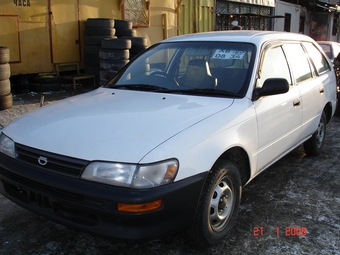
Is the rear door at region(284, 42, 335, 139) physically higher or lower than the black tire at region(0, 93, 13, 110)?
higher

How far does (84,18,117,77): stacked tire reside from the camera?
9.80 m

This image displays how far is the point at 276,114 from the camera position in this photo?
3.69m

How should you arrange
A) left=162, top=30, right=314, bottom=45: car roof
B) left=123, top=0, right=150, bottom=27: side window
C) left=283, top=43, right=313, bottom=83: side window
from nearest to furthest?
left=162, top=30, right=314, bottom=45: car roof
left=283, top=43, right=313, bottom=83: side window
left=123, top=0, right=150, bottom=27: side window

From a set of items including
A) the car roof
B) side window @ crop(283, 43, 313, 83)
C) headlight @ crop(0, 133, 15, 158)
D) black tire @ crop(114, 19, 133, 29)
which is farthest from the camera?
black tire @ crop(114, 19, 133, 29)

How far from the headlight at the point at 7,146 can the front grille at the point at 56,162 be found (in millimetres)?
128

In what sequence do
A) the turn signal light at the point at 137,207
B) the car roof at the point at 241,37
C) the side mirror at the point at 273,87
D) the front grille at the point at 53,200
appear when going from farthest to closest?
the car roof at the point at 241,37 < the side mirror at the point at 273,87 < the front grille at the point at 53,200 < the turn signal light at the point at 137,207

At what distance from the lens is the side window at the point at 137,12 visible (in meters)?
11.4

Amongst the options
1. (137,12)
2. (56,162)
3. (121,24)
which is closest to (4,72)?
(121,24)

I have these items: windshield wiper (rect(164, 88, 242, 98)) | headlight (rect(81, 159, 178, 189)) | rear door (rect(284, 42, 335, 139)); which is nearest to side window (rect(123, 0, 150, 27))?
rear door (rect(284, 42, 335, 139))

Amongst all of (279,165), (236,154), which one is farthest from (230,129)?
(279,165)

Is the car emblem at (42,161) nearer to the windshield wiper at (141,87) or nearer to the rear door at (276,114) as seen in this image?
the windshield wiper at (141,87)

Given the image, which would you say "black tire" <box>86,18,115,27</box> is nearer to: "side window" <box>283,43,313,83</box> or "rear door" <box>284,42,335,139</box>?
"rear door" <box>284,42,335,139</box>
